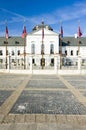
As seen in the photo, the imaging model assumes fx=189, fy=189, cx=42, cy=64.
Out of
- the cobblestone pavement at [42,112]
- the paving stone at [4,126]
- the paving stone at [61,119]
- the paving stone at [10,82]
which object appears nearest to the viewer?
the paving stone at [4,126]

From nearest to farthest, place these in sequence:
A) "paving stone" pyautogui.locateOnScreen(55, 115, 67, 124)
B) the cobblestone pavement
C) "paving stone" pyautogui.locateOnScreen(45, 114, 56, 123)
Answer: the cobblestone pavement < "paving stone" pyautogui.locateOnScreen(55, 115, 67, 124) < "paving stone" pyautogui.locateOnScreen(45, 114, 56, 123)

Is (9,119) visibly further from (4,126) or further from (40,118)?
(40,118)

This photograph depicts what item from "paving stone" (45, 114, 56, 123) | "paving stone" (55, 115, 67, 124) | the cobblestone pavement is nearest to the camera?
the cobblestone pavement

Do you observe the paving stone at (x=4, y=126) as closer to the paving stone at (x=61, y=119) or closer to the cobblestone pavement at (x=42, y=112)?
the cobblestone pavement at (x=42, y=112)

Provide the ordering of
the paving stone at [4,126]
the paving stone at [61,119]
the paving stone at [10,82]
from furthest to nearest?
1. the paving stone at [10,82]
2. the paving stone at [61,119]
3. the paving stone at [4,126]

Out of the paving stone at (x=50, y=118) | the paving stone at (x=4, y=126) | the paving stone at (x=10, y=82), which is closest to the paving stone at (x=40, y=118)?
the paving stone at (x=50, y=118)

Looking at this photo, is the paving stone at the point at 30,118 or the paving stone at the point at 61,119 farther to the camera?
the paving stone at the point at 30,118

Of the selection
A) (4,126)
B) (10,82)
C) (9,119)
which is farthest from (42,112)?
(10,82)

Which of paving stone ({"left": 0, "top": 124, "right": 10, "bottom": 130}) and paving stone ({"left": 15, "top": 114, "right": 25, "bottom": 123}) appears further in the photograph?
paving stone ({"left": 15, "top": 114, "right": 25, "bottom": 123})

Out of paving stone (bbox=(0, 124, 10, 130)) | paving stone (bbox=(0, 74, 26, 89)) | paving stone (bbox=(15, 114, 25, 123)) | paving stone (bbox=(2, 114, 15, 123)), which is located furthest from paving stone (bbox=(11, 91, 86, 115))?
paving stone (bbox=(0, 74, 26, 89))

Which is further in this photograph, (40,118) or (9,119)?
(40,118)

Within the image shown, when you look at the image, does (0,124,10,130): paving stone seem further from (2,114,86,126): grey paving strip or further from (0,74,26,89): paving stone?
(0,74,26,89): paving stone

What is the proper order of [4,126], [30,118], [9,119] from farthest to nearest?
[30,118] → [9,119] → [4,126]

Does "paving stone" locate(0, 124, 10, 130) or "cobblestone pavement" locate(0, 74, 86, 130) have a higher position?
"paving stone" locate(0, 124, 10, 130)
